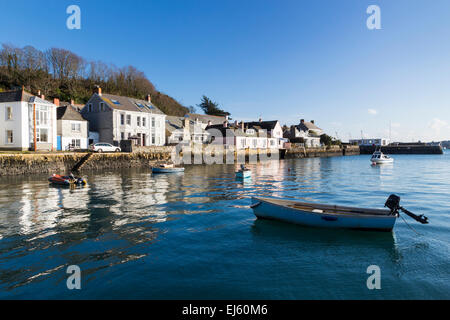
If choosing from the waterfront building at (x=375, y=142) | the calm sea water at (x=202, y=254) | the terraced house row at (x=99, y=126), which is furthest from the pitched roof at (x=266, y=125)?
the waterfront building at (x=375, y=142)

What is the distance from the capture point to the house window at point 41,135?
4095 centimetres

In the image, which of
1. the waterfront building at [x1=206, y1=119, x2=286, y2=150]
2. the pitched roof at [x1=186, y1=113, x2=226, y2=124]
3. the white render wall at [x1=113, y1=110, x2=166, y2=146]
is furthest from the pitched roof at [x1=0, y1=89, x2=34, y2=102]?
the pitched roof at [x1=186, y1=113, x2=226, y2=124]

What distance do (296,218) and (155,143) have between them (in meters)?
48.3

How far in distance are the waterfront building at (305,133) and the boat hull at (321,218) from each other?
Answer: 286ft

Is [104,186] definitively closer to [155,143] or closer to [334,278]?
[334,278]

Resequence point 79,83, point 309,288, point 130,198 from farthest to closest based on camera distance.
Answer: point 79,83 → point 130,198 → point 309,288

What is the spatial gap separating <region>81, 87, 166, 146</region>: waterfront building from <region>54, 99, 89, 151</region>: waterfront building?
3.34m

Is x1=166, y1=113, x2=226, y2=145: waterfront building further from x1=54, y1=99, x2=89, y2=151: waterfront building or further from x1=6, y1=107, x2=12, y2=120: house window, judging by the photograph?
x1=6, y1=107, x2=12, y2=120: house window

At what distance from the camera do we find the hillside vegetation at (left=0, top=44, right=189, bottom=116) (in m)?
68.4

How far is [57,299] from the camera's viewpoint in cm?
748

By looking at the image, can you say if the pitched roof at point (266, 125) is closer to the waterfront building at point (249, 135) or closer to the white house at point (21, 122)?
Result: the waterfront building at point (249, 135)

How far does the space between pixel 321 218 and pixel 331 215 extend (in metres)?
0.47

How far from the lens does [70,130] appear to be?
47125mm

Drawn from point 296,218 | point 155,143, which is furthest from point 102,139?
point 296,218
